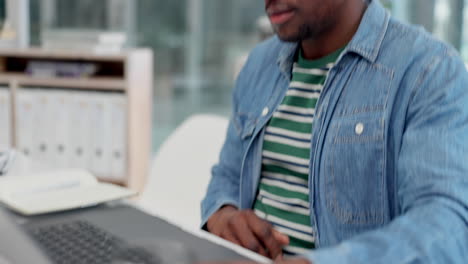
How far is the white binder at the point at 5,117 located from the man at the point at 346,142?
2197 millimetres

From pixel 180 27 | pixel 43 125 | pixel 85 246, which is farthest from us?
pixel 180 27

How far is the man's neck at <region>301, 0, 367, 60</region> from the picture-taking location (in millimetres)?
1208

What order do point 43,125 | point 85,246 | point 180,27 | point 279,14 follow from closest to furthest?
point 85,246 → point 279,14 → point 43,125 → point 180,27

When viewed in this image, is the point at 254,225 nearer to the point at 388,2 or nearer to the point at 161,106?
the point at 388,2

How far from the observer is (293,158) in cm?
120

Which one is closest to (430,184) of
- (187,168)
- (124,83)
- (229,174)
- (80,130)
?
(229,174)

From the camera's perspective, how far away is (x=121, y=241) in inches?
31.9

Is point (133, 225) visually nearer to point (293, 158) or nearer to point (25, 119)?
point (293, 158)

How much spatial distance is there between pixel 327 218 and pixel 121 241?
0.45 meters

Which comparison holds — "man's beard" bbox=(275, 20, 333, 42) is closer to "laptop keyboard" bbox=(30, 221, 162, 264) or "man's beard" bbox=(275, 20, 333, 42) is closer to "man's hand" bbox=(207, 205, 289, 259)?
"man's hand" bbox=(207, 205, 289, 259)

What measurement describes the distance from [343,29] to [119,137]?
83.4 inches

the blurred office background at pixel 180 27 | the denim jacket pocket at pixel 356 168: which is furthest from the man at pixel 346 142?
the blurred office background at pixel 180 27

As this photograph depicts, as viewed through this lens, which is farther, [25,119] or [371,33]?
[25,119]

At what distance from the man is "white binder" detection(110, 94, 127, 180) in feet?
5.93
